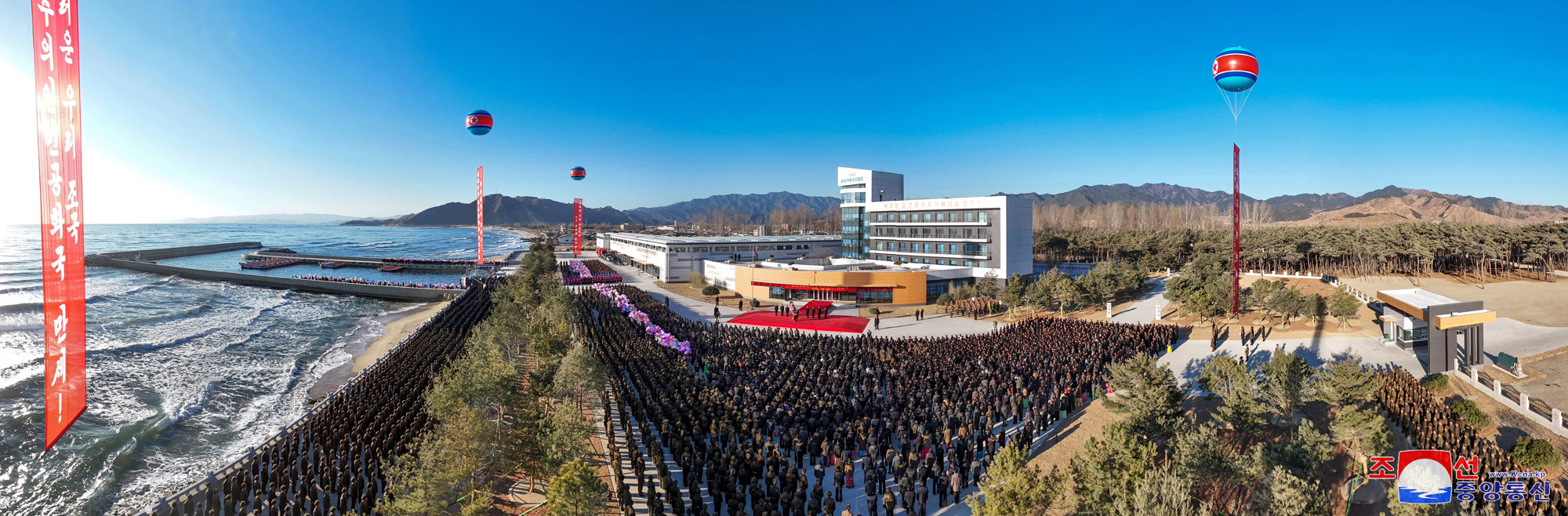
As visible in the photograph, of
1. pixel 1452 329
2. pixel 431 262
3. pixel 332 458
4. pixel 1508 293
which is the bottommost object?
pixel 332 458

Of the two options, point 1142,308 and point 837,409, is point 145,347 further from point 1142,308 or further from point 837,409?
point 1142,308

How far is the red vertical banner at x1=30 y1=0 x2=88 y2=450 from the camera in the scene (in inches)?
282

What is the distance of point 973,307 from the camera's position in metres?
39.9

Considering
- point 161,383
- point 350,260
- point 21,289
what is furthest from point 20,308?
point 350,260

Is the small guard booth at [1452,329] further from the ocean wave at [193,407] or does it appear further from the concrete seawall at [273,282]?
the concrete seawall at [273,282]

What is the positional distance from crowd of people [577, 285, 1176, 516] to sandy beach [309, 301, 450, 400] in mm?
11251

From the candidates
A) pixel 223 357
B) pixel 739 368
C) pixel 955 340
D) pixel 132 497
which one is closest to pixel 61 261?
pixel 132 497

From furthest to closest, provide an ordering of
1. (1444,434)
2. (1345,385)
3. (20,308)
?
(20,308), (1345,385), (1444,434)

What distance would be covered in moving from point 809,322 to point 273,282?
64041 mm

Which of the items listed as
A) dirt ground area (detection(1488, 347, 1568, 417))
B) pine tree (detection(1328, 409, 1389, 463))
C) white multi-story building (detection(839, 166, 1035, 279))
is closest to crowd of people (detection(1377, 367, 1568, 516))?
pine tree (detection(1328, 409, 1389, 463))

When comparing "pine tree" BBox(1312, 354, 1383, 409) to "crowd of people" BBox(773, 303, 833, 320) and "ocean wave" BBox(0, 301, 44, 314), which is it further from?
"ocean wave" BBox(0, 301, 44, 314)

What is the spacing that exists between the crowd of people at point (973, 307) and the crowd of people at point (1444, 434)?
68.5ft

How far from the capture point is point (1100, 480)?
11.0 meters

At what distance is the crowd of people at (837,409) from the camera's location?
13.7 meters
